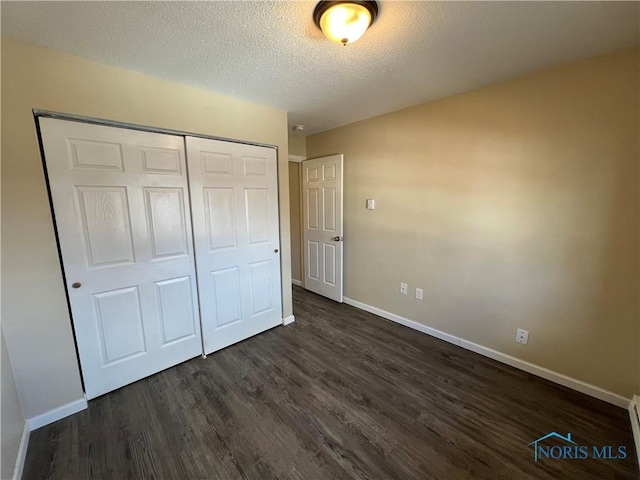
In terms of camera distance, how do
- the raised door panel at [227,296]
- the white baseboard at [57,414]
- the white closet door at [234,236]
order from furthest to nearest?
the raised door panel at [227,296], the white closet door at [234,236], the white baseboard at [57,414]

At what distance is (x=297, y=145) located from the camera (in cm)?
363

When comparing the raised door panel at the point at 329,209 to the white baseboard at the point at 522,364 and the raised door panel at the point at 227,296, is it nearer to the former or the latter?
the white baseboard at the point at 522,364

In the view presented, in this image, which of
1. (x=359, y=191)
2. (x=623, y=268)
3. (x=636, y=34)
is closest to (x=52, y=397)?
(x=359, y=191)

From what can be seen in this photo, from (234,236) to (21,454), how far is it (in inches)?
69.2

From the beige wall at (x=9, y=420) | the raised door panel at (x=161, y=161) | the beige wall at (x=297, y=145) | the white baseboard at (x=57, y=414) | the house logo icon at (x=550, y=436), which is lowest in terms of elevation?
the house logo icon at (x=550, y=436)

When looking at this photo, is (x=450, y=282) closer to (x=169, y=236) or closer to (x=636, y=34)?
(x=636, y=34)

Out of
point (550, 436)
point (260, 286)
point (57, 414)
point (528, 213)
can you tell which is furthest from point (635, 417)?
point (57, 414)

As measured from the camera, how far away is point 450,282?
97.2 inches

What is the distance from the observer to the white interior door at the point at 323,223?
326cm

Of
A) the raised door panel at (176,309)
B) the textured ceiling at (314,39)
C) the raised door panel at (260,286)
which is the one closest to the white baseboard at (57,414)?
the raised door panel at (176,309)

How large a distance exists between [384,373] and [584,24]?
2481 millimetres

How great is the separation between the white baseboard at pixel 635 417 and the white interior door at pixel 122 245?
3053 millimetres

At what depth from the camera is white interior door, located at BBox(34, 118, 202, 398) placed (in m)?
1.63

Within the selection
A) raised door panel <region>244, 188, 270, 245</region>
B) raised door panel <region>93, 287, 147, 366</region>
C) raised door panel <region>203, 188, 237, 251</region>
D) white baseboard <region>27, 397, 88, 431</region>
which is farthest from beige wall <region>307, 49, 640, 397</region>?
white baseboard <region>27, 397, 88, 431</region>
